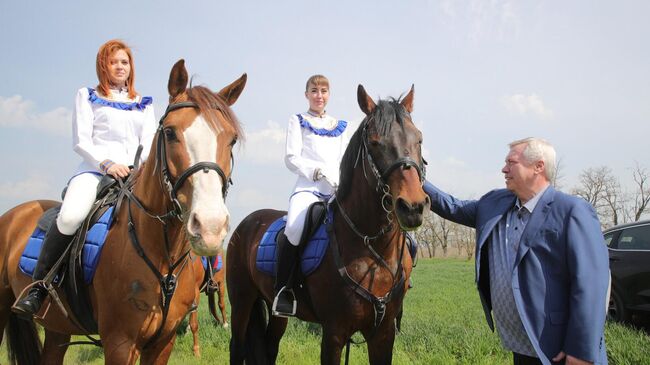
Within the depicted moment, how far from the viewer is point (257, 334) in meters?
5.77

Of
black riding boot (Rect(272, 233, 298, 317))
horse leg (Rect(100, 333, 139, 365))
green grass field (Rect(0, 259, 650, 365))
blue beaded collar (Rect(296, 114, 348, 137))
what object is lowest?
green grass field (Rect(0, 259, 650, 365))

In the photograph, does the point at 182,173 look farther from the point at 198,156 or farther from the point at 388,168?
the point at 388,168

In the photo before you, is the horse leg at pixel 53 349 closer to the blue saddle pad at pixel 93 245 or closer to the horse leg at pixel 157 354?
the blue saddle pad at pixel 93 245

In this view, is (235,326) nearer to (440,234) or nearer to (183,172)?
(183,172)

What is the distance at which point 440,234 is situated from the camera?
72.1 m

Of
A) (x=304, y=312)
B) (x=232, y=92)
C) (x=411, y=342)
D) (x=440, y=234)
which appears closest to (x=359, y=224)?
(x=304, y=312)

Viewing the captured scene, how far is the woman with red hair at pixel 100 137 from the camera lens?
142 inches

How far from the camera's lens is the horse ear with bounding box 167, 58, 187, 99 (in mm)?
3103

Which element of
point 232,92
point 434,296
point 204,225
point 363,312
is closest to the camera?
point 204,225

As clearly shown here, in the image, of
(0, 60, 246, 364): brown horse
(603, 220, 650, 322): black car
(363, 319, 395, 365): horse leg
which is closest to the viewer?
(0, 60, 246, 364): brown horse

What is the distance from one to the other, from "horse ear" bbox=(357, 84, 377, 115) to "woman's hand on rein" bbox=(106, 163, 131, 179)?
83.5 inches

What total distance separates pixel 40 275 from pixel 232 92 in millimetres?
2028

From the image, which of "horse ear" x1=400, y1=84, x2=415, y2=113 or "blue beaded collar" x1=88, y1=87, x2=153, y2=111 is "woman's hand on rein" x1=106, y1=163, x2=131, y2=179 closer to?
"blue beaded collar" x1=88, y1=87, x2=153, y2=111

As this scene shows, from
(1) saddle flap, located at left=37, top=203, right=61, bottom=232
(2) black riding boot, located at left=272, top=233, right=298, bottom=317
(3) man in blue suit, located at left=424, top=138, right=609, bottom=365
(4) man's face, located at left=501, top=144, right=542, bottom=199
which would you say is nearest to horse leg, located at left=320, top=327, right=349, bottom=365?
(2) black riding boot, located at left=272, top=233, right=298, bottom=317
